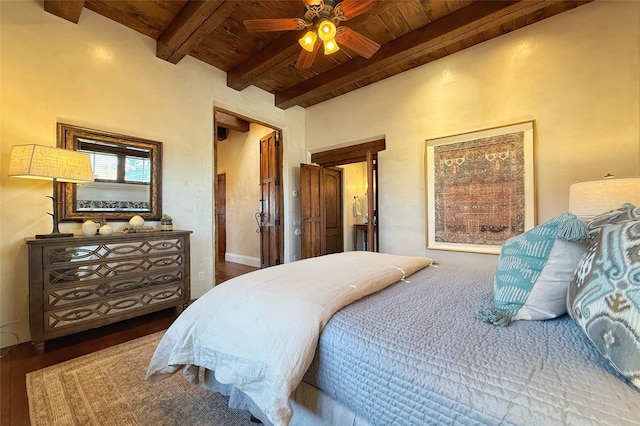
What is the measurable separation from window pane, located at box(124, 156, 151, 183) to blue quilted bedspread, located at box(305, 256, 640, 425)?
2.86 m

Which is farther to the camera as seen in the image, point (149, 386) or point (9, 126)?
point (9, 126)

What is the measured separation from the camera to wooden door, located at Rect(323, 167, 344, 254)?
505 cm

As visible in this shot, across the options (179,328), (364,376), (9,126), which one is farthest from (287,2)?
(364,376)

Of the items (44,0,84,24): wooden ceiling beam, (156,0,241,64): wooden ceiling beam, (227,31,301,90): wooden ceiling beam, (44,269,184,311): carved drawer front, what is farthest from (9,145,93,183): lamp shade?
(227,31,301,90): wooden ceiling beam

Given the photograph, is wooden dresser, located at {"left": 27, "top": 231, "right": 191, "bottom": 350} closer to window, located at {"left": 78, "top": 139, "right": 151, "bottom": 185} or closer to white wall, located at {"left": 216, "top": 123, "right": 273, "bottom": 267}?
window, located at {"left": 78, "top": 139, "right": 151, "bottom": 185}

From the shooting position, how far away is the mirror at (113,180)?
2418mm

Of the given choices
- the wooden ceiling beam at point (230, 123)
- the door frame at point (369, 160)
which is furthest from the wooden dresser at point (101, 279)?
the wooden ceiling beam at point (230, 123)

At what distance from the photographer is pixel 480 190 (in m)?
2.93

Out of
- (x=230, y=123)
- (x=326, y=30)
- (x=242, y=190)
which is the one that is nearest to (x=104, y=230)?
(x=326, y=30)

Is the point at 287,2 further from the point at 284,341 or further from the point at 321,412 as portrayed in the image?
the point at 321,412

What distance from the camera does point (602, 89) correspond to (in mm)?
2346

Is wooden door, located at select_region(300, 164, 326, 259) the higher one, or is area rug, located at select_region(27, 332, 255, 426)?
wooden door, located at select_region(300, 164, 326, 259)

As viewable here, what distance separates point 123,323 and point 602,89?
5010mm

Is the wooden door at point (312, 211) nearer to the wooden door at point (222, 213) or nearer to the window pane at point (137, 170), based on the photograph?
the window pane at point (137, 170)
